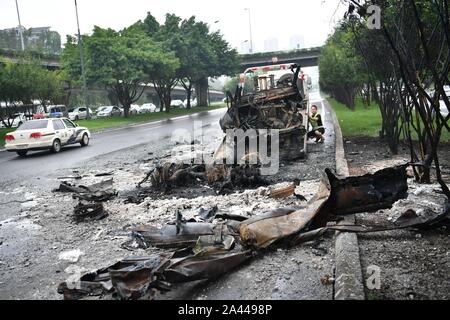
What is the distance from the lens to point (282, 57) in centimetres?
6612

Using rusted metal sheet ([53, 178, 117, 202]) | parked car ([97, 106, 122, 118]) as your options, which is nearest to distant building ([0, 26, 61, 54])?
parked car ([97, 106, 122, 118])

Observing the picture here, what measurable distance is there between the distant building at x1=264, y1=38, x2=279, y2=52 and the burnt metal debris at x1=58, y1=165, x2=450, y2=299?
2492 inches

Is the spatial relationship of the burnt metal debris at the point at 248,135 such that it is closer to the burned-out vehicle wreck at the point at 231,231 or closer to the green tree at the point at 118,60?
the burned-out vehicle wreck at the point at 231,231

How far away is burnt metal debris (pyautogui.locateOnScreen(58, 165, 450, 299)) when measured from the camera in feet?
13.2

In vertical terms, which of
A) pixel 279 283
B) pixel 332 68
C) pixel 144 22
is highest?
pixel 144 22

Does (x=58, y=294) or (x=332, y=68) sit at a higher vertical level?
(x=332, y=68)

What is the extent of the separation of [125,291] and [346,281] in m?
1.99

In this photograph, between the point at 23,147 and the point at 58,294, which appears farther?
the point at 23,147

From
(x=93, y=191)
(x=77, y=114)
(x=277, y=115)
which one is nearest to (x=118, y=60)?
(x=77, y=114)

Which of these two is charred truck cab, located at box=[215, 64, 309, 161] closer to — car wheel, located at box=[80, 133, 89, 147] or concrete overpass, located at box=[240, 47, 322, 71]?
car wheel, located at box=[80, 133, 89, 147]

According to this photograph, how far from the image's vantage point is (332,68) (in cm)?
3319

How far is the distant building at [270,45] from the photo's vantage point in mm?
66844
